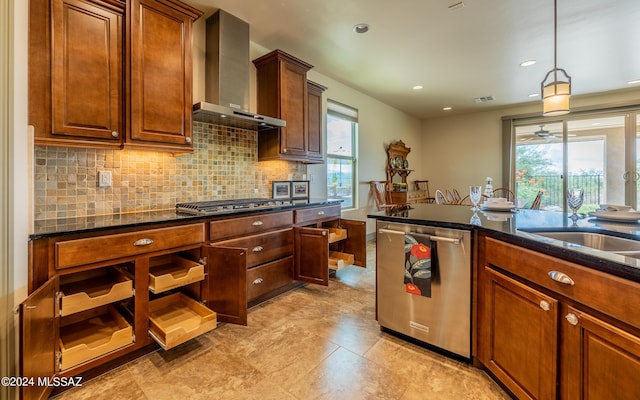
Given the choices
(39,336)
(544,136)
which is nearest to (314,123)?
(39,336)

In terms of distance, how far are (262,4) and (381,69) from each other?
2.05m

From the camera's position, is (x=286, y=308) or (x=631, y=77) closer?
(x=286, y=308)

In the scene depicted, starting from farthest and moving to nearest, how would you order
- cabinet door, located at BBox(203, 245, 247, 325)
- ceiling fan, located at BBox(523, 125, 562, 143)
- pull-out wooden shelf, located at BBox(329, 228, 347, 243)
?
ceiling fan, located at BBox(523, 125, 562, 143), pull-out wooden shelf, located at BBox(329, 228, 347, 243), cabinet door, located at BBox(203, 245, 247, 325)

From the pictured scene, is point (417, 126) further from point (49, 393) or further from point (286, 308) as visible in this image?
point (49, 393)

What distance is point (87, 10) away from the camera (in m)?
1.76

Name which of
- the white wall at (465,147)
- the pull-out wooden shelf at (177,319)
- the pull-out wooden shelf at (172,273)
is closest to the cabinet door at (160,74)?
the pull-out wooden shelf at (172,273)

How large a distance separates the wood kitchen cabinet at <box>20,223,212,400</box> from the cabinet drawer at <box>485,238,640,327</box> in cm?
182

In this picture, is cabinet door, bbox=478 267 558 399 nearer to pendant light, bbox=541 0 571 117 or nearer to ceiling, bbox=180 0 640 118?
pendant light, bbox=541 0 571 117

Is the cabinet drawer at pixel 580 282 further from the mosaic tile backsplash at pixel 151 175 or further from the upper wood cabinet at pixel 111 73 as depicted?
the mosaic tile backsplash at pixel 151 175

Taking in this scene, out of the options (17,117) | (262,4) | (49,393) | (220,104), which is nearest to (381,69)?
(262,4)

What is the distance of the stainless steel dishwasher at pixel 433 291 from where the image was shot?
166 cm

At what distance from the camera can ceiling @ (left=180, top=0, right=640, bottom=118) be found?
2510mm

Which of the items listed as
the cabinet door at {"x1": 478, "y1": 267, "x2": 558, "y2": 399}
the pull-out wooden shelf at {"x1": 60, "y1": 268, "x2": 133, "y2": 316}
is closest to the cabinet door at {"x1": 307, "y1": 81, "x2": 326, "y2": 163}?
the pull-out wooden shelf at {"x1": 60, "y1": 268, "x2": 133, "y2": 316}

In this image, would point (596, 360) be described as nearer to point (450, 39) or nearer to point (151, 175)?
point (151, 175)
